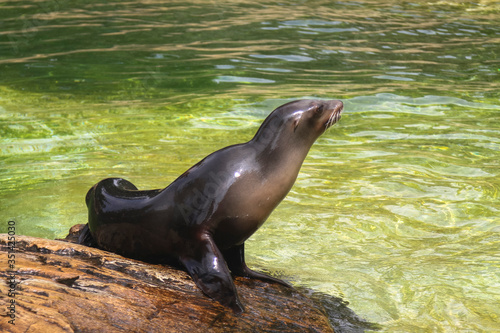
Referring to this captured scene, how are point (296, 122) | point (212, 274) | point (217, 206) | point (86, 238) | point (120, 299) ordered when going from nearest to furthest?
1. point (120, 299)
2. point (212, 274)
3. point (217, 206)
4. point (296, 122)
5. point (86, 238)

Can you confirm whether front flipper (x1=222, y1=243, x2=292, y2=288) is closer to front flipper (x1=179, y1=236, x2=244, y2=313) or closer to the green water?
front flipper (x1=179, y1=236, x2=244, y2=313)

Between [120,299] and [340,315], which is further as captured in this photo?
[340,315]

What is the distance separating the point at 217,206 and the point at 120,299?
71cm

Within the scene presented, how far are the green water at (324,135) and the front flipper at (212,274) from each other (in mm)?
990

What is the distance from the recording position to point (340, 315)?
3732 millimetres

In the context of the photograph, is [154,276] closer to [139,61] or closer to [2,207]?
[2,207]

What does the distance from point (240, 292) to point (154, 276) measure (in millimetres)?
463

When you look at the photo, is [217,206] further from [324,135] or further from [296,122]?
[324,135]

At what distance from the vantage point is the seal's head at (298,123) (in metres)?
3.65

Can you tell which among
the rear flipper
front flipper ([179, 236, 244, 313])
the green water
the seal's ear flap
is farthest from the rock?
the seal's ear flap

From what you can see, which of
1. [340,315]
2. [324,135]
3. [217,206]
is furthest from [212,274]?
[324,135]

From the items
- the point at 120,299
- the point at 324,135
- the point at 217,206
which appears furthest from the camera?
the point at 324,135

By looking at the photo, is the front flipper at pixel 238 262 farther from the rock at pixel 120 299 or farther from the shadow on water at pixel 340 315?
the shadow on water at pixel 340 315

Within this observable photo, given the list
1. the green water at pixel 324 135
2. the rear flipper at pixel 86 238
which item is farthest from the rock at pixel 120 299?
the green water at pixel 324 135
